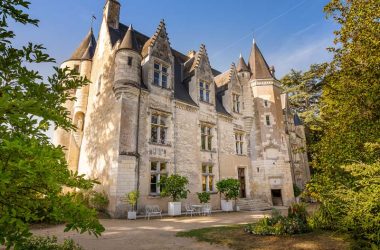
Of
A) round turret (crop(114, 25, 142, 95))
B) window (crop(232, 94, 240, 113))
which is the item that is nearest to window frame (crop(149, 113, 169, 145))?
round turret (crop(114, 25, 142, 95))

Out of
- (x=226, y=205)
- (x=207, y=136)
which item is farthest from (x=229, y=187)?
(x=207, y=136)

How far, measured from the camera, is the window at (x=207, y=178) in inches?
688

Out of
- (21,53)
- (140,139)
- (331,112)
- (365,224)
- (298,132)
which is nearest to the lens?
(21,53)

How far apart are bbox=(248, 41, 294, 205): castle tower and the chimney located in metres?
13.6

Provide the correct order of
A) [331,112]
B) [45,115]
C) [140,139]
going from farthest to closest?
[140,139] → [331,112] → [45,115]

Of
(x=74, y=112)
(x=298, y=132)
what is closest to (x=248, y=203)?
(x=74, y=112)

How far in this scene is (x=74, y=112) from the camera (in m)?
19.1

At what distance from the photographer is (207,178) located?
17656 mm

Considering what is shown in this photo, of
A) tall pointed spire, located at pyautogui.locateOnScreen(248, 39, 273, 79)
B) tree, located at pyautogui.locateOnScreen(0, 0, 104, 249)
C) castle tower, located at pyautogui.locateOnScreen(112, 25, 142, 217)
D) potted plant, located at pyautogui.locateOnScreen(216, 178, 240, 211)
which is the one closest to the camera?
tree, located at pyautogui.locateOnScreen(0, 0, 104, 249)

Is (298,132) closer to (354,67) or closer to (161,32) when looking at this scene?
(161,32)

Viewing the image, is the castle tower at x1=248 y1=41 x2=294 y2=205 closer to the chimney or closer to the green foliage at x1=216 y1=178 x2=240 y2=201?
the green foliage at x1=216 y1=178 x2=240 y2=201

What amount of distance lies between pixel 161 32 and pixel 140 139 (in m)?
8.58

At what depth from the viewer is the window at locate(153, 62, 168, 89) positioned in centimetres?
1688

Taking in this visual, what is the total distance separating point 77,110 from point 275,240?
56.4 feet
